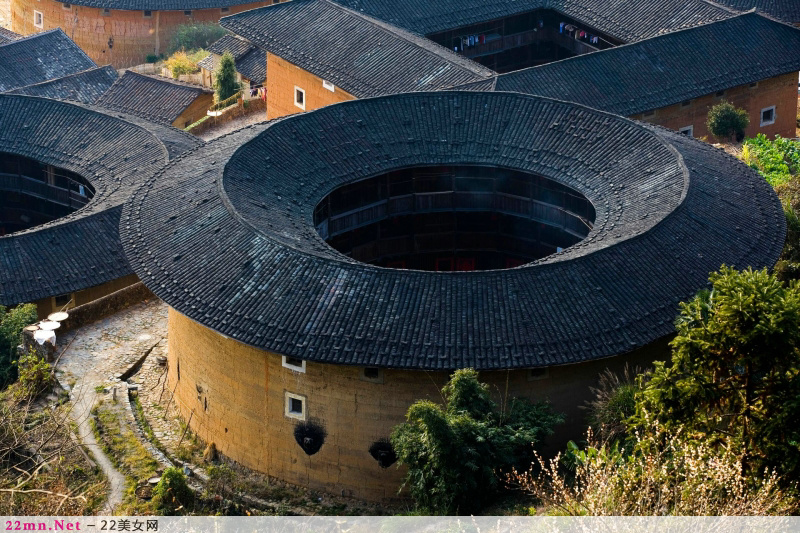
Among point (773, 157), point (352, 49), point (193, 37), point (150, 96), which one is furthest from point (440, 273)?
point (193, 37)

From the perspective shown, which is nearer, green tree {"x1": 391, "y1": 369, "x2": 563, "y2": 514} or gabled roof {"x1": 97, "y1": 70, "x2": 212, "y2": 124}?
green tree {"x1": 391, "y1": 369, "x2": 563, "y2": 514}

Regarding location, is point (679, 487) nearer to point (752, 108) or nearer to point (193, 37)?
point (752, 108)

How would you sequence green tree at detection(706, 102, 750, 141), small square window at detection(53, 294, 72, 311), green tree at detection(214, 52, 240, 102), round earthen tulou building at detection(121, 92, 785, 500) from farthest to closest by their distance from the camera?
1. green tree at detection(214, 52, 240, 102)
2. green tree at detection(706, 102, 750, 141)
3. small square window at detection(53, 294, 72, 311)
4. round earthen tulou building at detection(121, 92, 785, 500)

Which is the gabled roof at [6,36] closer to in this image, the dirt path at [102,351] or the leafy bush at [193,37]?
the leafy bush at [193,37]

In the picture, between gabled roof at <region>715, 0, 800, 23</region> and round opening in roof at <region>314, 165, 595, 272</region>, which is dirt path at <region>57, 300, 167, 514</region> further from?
gabled roof at <region>715, 0, 800, 23</region>

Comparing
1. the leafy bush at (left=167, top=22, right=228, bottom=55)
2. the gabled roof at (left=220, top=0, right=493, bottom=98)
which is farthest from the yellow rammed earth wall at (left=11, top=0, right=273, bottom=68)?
the gabled roof at (left=220, top=0, right=493, bottom=98)

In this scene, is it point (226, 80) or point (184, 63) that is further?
point (184, 63)
